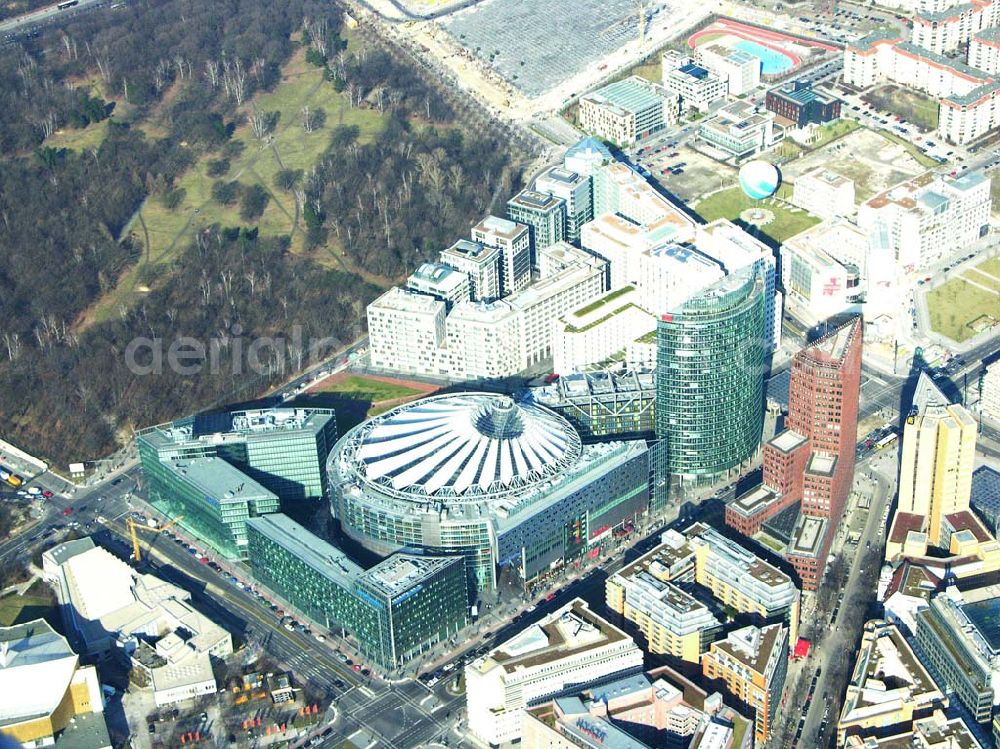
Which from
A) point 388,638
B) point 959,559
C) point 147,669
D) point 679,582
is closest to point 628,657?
point 679,582

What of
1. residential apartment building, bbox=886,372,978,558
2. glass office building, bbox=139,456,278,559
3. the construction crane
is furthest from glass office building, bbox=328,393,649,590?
residential apartment building, bbox=886,372,978,558

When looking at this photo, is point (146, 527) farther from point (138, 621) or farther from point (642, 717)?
point (642, 717)

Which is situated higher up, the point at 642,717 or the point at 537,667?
the point at 537,667

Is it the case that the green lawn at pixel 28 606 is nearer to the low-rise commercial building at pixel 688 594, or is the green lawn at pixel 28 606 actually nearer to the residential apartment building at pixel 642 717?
the residential apartment building at pixel 642 717

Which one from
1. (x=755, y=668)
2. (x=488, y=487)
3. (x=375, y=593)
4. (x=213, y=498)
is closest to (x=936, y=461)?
(x=755, y=668)

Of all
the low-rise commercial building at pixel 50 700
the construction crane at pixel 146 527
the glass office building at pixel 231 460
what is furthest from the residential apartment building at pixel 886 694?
the construction crane at pixel 146 527

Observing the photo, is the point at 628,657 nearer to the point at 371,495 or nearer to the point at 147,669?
the point at 371,495

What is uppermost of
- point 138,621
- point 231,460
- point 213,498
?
point 213,498
